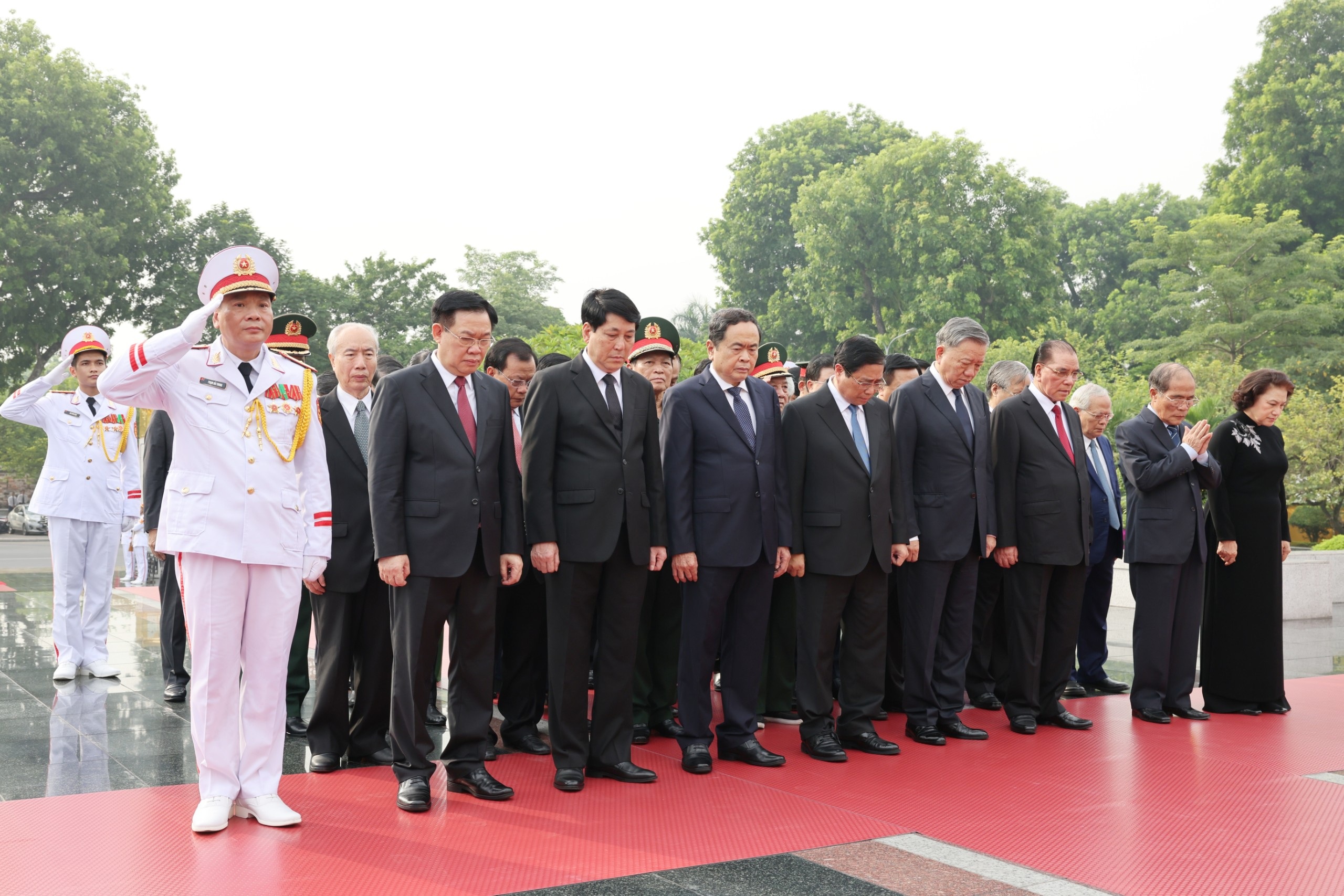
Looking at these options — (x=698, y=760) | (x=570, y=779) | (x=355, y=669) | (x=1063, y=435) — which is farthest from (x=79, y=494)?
(x=1063, y=435)

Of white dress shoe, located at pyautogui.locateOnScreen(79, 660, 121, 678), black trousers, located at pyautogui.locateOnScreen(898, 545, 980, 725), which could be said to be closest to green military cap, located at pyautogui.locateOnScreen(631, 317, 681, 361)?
black trousers, located at pyautogui.locateOnScreen(898, 545, 980, 725)

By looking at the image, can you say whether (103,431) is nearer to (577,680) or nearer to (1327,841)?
(577,680)

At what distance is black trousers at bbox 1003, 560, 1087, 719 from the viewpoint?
20.1ft

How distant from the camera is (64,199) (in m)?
28.9

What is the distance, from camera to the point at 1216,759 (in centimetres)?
543

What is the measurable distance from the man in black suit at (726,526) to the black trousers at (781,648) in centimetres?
97

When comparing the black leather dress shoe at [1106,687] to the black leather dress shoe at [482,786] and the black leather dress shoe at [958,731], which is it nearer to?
the black leather dress shoe at [958,731]

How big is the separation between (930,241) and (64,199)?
25.4 metres

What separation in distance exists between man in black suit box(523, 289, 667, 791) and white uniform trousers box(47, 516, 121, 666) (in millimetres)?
3920

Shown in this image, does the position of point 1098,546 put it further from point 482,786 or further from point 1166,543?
point 482,786

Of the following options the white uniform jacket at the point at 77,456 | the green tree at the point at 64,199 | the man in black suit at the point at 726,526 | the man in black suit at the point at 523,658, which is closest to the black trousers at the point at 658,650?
the man in black suit at the point at 523,658

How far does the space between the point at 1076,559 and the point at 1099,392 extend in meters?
1.83

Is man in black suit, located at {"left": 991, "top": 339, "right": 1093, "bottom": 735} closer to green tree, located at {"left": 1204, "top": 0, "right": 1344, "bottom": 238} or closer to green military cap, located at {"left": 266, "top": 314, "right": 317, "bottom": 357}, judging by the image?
green military cap, located at {"left": 266, "top": 314, "right": 317, "bottom": 357}

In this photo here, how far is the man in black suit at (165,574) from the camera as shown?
20.5 feet
